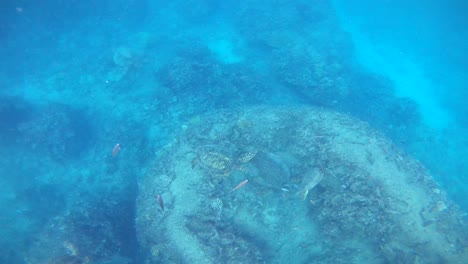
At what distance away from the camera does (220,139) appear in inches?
306

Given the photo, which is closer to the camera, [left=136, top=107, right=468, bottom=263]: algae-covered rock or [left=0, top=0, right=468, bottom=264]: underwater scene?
[left=136, top=107, right=468, bottom=263]: algae-covered rock

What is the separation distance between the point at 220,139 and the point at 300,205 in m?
3.15

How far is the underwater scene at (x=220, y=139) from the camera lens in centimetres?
616

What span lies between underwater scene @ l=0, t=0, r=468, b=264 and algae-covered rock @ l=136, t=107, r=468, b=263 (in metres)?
0.04

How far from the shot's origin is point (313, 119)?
809 cm

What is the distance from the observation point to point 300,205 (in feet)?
22.0

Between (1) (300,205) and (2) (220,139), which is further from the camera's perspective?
(2) (220,139)

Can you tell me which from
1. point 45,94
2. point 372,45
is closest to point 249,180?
point 45,94

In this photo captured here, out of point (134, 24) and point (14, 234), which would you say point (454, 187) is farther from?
point (134, 24)

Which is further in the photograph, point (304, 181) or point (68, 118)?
point (68, 118)

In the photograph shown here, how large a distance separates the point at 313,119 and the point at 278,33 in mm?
8999

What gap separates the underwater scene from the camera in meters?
6.16

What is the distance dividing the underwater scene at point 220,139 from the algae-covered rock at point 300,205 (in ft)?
0.12

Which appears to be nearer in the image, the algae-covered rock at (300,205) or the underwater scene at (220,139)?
the algae-covered rock at (300,205)
